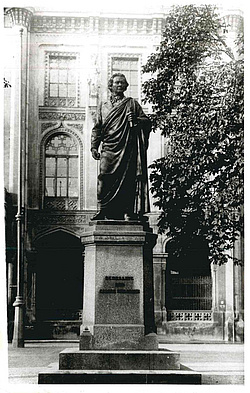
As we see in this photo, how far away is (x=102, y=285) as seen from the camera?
9.98 metres

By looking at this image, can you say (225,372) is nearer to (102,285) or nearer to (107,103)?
(102,285)

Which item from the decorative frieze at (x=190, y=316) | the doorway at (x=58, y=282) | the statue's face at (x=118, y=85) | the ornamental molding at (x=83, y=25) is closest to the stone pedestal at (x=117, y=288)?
the statue's face at (x=118, y=85)

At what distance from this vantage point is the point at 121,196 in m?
10.6

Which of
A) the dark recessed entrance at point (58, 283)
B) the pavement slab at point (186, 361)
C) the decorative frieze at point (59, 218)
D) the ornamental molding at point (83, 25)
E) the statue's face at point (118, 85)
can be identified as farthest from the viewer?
the decorative frieze at point (59, 218)

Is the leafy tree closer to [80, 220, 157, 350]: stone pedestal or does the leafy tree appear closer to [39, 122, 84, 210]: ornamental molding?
[39, 122, 84, 210]: ornamental molding

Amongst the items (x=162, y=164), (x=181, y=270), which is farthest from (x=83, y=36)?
(x=181, y=270)

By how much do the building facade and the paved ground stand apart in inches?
69.5

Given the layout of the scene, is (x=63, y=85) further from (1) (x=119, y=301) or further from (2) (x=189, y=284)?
(1) (x=119, y=301)

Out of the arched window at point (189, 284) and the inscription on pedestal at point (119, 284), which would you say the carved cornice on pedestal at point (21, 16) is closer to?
the arched window at point (189, 284)

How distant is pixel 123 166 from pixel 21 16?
1138cm

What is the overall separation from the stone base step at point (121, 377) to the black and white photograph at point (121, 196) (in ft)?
0.05

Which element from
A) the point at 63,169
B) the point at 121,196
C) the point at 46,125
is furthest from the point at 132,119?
the point at 46,125

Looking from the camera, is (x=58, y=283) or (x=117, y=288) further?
(x=58, y=283)

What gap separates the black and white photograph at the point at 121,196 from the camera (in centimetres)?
989
